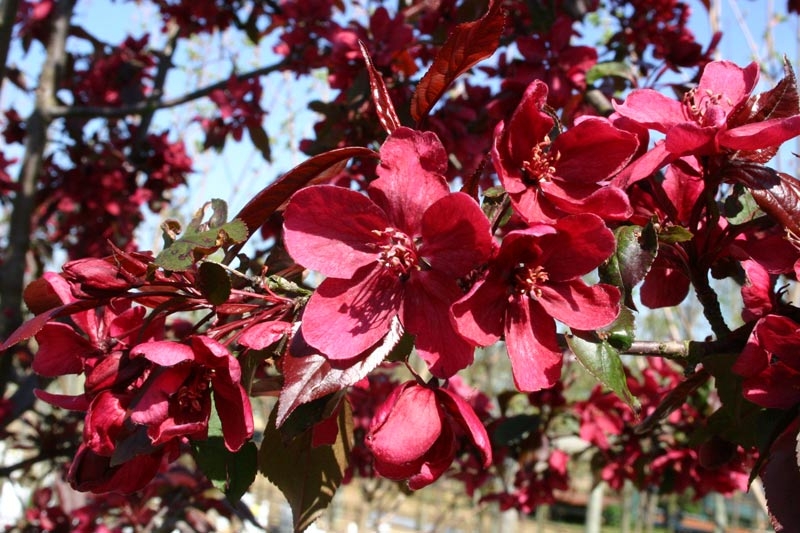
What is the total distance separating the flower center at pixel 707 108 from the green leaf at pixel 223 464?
72cm

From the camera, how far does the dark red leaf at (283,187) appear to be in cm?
84

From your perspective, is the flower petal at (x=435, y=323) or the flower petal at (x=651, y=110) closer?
the flower petal at (x=435, y=323)

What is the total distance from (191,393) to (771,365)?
0.67m

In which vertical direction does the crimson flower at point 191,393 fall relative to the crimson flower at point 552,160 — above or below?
below

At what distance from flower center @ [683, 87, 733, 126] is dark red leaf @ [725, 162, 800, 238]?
82 millimetres

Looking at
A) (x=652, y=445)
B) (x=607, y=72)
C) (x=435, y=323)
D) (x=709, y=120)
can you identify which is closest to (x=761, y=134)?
(x=709, y=120)

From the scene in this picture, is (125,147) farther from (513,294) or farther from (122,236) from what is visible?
(513,294)

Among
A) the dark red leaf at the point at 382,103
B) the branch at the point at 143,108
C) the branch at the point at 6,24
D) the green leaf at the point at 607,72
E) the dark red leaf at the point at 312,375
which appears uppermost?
the branch at the point at 6,24

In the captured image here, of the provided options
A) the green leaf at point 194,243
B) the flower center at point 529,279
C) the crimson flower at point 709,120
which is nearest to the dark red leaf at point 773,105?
the crimson flower at point 709,120

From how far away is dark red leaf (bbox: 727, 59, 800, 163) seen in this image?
2.78 ft

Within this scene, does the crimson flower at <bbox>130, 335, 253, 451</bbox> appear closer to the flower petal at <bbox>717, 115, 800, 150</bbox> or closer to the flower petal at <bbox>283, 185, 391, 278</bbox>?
the flower petal at <bbox>283, 185, 391, 278</bbox>

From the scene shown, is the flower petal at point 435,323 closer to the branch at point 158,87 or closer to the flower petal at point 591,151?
the flower petal at point 591,151

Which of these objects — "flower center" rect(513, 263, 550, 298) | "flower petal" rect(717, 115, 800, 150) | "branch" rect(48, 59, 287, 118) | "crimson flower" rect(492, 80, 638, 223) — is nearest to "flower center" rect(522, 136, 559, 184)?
"crimson flower" rect(492, 80, 638, 223)

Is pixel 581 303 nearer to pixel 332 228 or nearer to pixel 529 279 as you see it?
pixel 529 279
